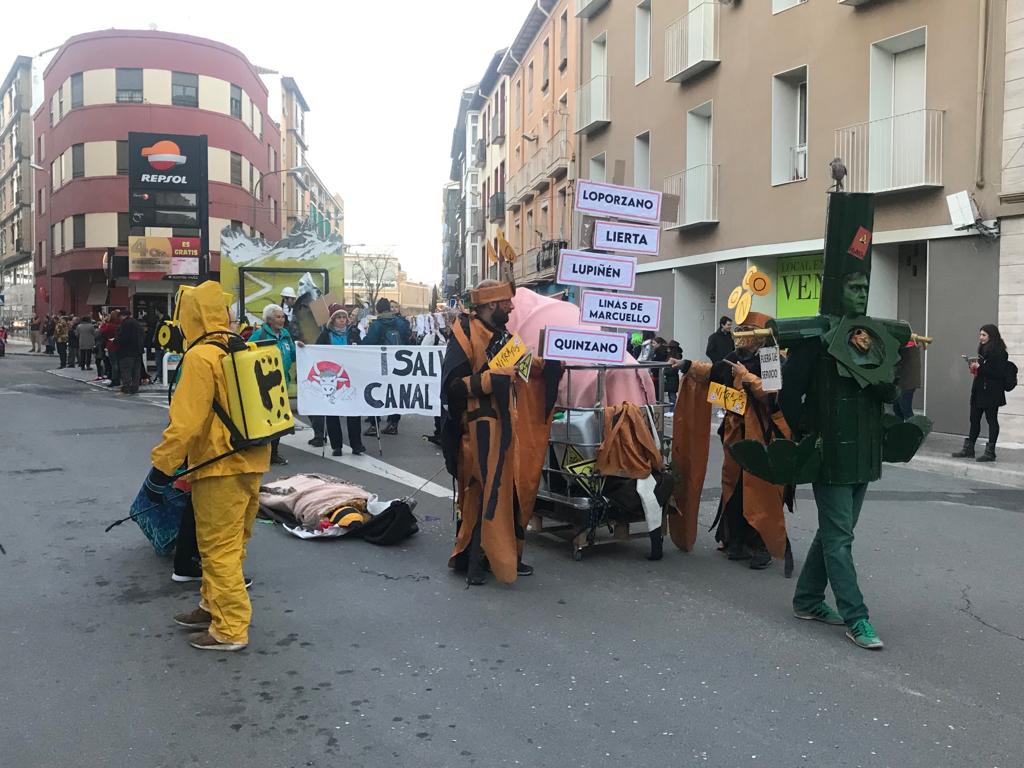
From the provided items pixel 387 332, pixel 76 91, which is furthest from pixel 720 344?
pixel 76 91

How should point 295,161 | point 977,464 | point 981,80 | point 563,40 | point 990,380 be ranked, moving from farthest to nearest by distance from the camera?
point 295,161
point 563,40
point 981,80
point 990,380
point 977,464

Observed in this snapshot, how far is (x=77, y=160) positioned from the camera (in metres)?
45.3

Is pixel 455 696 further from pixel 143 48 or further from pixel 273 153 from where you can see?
pixel 273 153

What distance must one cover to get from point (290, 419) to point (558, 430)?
2.06 meters

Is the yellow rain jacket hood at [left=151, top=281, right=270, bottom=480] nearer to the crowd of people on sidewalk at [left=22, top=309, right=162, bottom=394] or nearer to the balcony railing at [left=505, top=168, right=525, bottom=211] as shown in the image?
the crowd of people on sidewalk at [left=22, top=309, right=162, bottom=394]

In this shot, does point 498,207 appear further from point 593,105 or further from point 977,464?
point 977,464

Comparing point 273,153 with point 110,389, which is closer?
point 110,389

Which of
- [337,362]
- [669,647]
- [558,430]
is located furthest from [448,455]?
[337,362]

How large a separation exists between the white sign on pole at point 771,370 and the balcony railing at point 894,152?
35.5ft

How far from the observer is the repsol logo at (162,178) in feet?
72.3

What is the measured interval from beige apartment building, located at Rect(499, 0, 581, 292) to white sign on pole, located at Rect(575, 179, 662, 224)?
19.6 m

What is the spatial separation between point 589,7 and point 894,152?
543 inches

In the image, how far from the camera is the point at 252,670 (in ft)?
14.3

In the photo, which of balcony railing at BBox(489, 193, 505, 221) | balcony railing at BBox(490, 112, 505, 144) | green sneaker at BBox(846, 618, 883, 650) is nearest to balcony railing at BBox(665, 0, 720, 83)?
green sneaker at BBox(846, 618, 883, 650)
